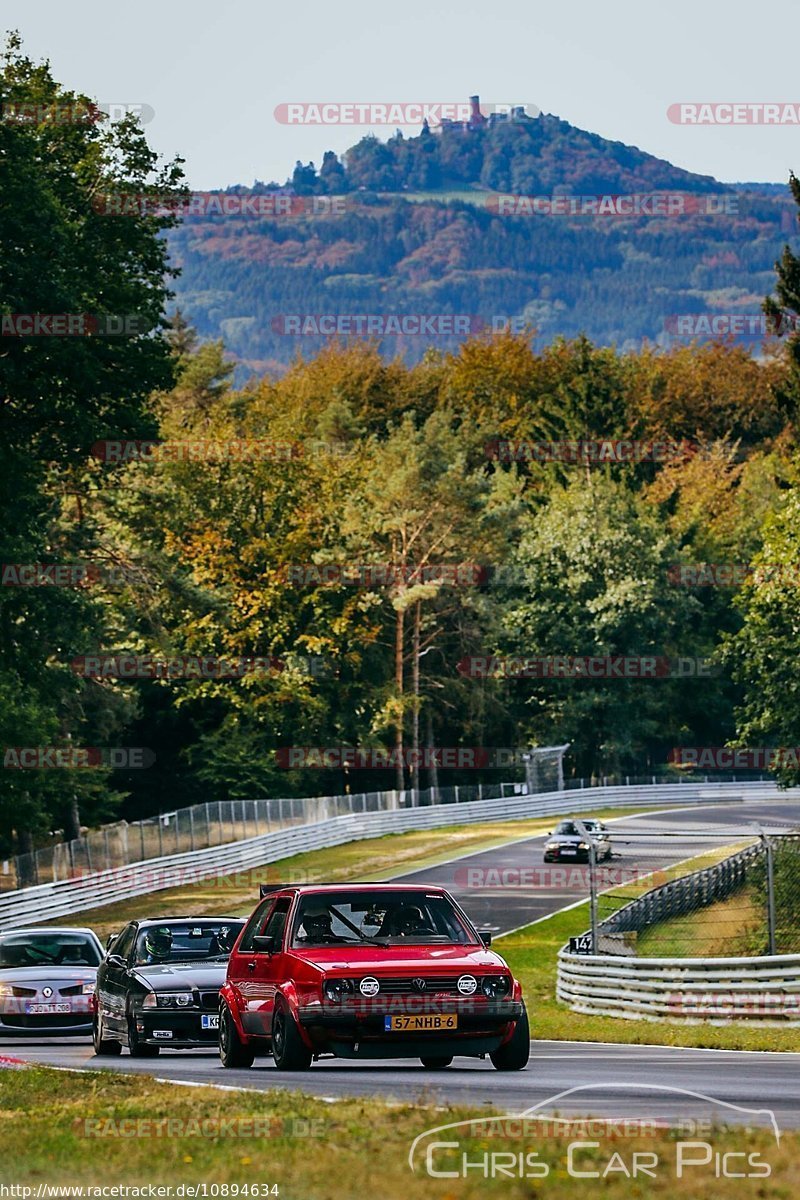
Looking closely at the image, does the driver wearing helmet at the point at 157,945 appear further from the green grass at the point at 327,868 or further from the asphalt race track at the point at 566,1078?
the green grass at the point at 327,868

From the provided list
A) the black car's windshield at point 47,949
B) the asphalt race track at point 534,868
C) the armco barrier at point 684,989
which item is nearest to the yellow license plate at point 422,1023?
the armco barrier at point 684,989

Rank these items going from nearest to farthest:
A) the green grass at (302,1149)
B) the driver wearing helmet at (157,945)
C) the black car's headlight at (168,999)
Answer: the green grass at (302,1149), the black car's headlight at (168,999), the driver wearing helmet at (157,945)

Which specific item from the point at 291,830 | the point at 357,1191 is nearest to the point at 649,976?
the point at 357,1191

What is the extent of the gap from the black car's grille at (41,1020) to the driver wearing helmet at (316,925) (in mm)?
8789

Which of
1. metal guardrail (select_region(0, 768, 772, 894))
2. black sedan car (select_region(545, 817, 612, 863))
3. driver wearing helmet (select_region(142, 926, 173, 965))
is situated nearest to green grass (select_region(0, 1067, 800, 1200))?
driver wearing helmet (select_region(142, 926, 173, 965))

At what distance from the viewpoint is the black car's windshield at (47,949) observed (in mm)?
25875

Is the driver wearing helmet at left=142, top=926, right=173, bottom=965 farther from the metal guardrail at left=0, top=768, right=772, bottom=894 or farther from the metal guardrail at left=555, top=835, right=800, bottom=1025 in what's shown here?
the metal guardrail at left=0, top=768, right=772, bottom=894

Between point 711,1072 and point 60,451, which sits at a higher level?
point 60,451

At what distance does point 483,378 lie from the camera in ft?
412

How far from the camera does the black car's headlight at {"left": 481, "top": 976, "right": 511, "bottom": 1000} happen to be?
15633 mm

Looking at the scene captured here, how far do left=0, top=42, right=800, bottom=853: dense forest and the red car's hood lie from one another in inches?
1154

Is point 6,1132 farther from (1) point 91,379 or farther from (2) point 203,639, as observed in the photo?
(2) point 203,639

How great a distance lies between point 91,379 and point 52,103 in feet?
27.0

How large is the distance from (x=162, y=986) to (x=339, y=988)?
5083 mm
